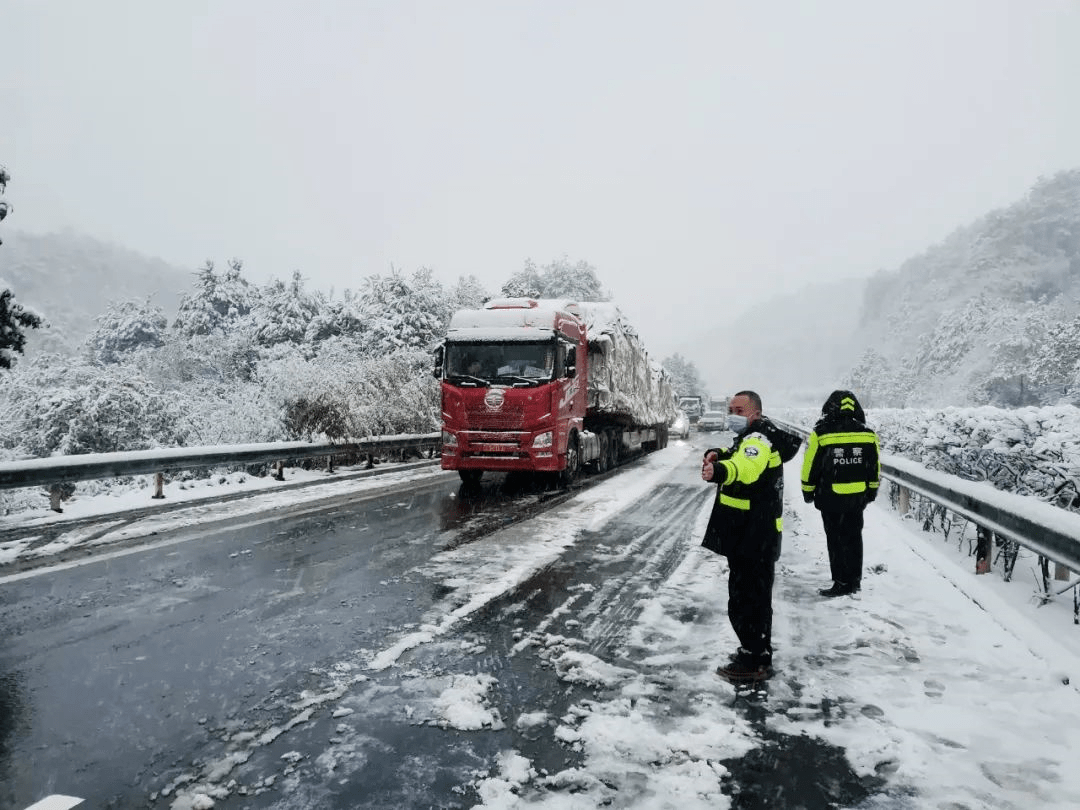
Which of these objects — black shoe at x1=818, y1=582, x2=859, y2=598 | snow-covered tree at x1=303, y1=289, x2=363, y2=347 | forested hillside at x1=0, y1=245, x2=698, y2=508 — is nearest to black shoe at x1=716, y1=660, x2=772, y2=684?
black shoe at x1=818, y1=582, x2=859, y2=598

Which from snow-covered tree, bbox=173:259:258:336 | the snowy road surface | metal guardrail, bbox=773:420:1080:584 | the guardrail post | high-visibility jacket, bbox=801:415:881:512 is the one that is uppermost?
snow-covered tree, bbox=173:259:258:336

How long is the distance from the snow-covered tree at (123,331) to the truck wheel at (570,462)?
5117cm

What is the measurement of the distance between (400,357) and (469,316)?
873 centimetres

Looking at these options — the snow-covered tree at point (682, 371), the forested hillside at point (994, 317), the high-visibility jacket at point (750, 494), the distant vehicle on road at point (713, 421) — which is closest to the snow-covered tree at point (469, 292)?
the distant vehicle on road at point (713, 421)

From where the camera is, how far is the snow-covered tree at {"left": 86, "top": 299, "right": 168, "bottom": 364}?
56062 millimetres

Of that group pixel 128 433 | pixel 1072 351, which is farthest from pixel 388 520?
pixel 1072 351

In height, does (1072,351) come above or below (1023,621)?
above

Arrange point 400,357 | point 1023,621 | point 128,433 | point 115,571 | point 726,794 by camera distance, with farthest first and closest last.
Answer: point 400,357
point 128,433
point 115,571
point 1023,621
point 726,794

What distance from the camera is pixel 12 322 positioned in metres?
13.8

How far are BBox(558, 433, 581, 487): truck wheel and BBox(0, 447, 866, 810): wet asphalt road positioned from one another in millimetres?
5896

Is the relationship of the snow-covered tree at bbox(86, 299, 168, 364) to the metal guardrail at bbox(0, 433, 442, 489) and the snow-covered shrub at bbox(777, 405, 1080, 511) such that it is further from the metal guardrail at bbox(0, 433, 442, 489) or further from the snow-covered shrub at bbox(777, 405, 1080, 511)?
the snow-covered shrub at bbox(777, 405, 1080, 511)

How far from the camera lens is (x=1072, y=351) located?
51.6 m

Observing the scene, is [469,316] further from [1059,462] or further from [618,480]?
[1059,462]

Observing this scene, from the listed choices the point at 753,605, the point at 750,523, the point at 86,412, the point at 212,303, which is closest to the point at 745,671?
the point at 753,605
